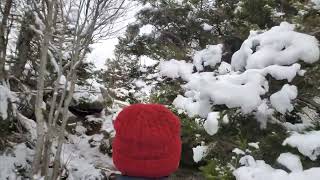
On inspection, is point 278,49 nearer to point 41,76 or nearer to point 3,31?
point 41,76

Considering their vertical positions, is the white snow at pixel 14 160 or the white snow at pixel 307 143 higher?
the white snow at pixel 307 143

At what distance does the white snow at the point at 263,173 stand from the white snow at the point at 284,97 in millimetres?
402

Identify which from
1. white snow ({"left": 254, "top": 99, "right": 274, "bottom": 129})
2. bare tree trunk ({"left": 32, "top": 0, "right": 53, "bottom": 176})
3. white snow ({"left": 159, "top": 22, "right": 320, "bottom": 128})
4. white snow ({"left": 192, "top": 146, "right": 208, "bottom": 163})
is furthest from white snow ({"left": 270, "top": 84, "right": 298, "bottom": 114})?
bare tree trunk ({"left": 32, "top": 0, "right": 53, "bottom": 176})

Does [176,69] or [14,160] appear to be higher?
[176,69]

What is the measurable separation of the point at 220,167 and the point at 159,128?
1305mm

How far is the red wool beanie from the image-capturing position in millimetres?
1921

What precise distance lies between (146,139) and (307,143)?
45.5 inches

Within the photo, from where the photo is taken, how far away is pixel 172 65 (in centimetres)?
687

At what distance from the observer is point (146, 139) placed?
6.28ft

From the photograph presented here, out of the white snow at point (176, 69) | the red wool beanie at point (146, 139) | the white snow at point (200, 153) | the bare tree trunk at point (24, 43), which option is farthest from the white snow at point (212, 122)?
the bare tree trunk at point (24, 43)

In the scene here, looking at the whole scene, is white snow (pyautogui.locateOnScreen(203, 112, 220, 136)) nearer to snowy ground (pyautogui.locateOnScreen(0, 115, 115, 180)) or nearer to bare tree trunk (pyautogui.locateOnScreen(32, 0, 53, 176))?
bare tree trunk (pyautogui.locateOnScreen(32, 0, 53, 176))

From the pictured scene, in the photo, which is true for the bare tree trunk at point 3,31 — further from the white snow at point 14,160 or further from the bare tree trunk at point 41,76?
the white snow at point 14,160

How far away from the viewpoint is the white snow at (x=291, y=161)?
2.54 m

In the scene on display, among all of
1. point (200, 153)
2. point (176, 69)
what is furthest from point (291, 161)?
point (176, 69)
